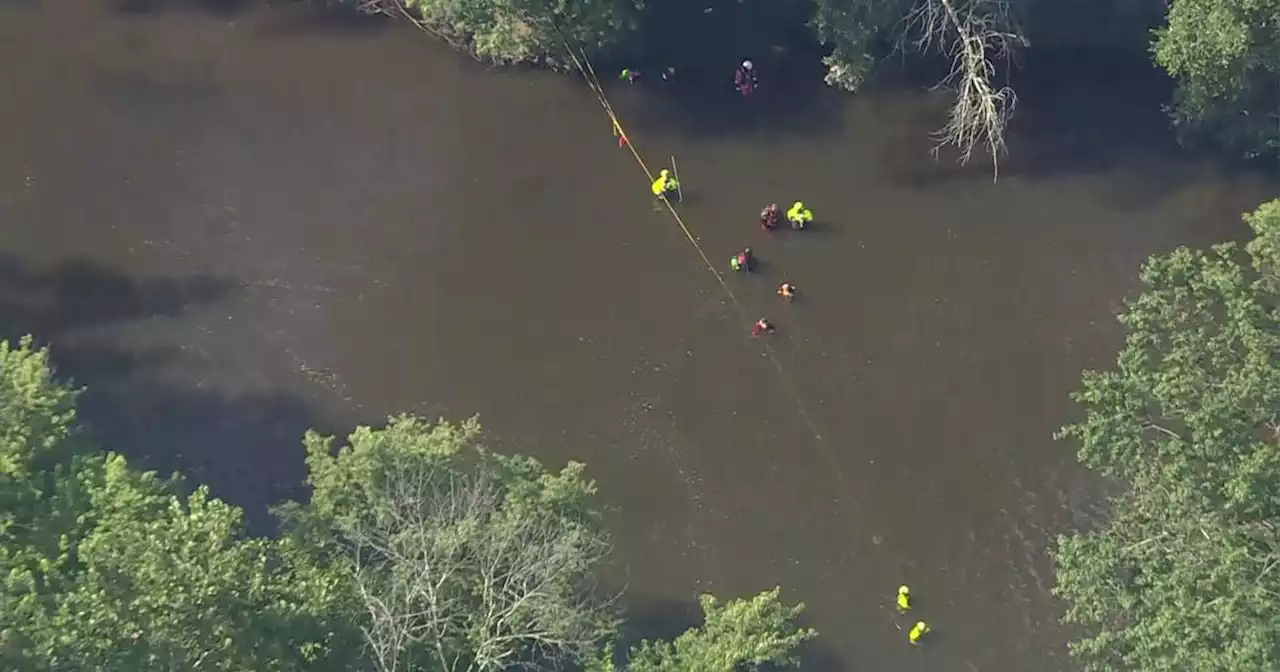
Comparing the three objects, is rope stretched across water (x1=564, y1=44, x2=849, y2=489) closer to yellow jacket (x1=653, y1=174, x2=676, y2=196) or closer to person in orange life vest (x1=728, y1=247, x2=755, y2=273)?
yellow jacket (x1=653, y1=174, x2=676, y2=196)

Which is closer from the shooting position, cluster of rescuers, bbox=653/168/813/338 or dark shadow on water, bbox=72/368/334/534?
dark shadow on water, bbox=72/368/334/534

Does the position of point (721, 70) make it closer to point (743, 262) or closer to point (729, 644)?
point (743, 262)

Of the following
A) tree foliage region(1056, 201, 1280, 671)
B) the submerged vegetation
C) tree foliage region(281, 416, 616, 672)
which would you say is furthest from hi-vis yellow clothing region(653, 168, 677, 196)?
tree foliage region(1056, 201, 1280, 671)

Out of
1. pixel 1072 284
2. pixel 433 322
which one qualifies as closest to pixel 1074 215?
pixel 1072 284

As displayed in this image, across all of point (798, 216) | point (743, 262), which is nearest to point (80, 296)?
point (743, 262)

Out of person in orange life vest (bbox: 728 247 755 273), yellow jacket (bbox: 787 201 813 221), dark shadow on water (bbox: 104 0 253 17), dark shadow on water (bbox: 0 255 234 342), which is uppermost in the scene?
dark shadow on water (bbox: 104 0 253 17)
